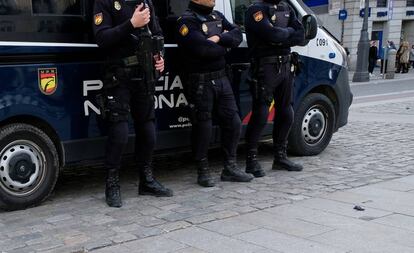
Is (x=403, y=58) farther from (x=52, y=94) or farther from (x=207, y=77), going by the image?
(x=52, y=94)

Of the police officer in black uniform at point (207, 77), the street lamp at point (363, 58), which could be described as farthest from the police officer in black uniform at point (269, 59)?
the street lamp at point (363, 58)

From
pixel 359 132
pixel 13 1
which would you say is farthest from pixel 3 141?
pixel 359 132

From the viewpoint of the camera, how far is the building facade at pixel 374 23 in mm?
32375

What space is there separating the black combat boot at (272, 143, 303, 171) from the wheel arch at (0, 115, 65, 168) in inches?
98.3

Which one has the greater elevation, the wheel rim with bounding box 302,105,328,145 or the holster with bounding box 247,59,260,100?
the holster with bounding box 247,59,260,100

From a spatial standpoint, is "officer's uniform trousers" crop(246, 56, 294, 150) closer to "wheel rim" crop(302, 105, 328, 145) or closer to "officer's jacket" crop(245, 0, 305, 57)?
"officer's jacket" crop(245, 0, 305, 57)

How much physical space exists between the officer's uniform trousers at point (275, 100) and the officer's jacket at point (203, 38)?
62 centimetres

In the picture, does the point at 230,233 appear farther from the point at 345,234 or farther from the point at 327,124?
the point at 327,124

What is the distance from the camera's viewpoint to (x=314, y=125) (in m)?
7.07

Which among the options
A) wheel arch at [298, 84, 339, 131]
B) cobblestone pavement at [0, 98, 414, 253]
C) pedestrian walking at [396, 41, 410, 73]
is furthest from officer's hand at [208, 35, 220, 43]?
pedestrian walking at [396, 41, 410, 73]

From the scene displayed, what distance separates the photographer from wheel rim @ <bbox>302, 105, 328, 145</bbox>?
7004mm

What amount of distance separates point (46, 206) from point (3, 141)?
2.44ft

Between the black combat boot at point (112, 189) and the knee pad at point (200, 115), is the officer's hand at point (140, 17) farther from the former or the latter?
the black combat boot at point (112, 189)

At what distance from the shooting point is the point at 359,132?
30.2ft
